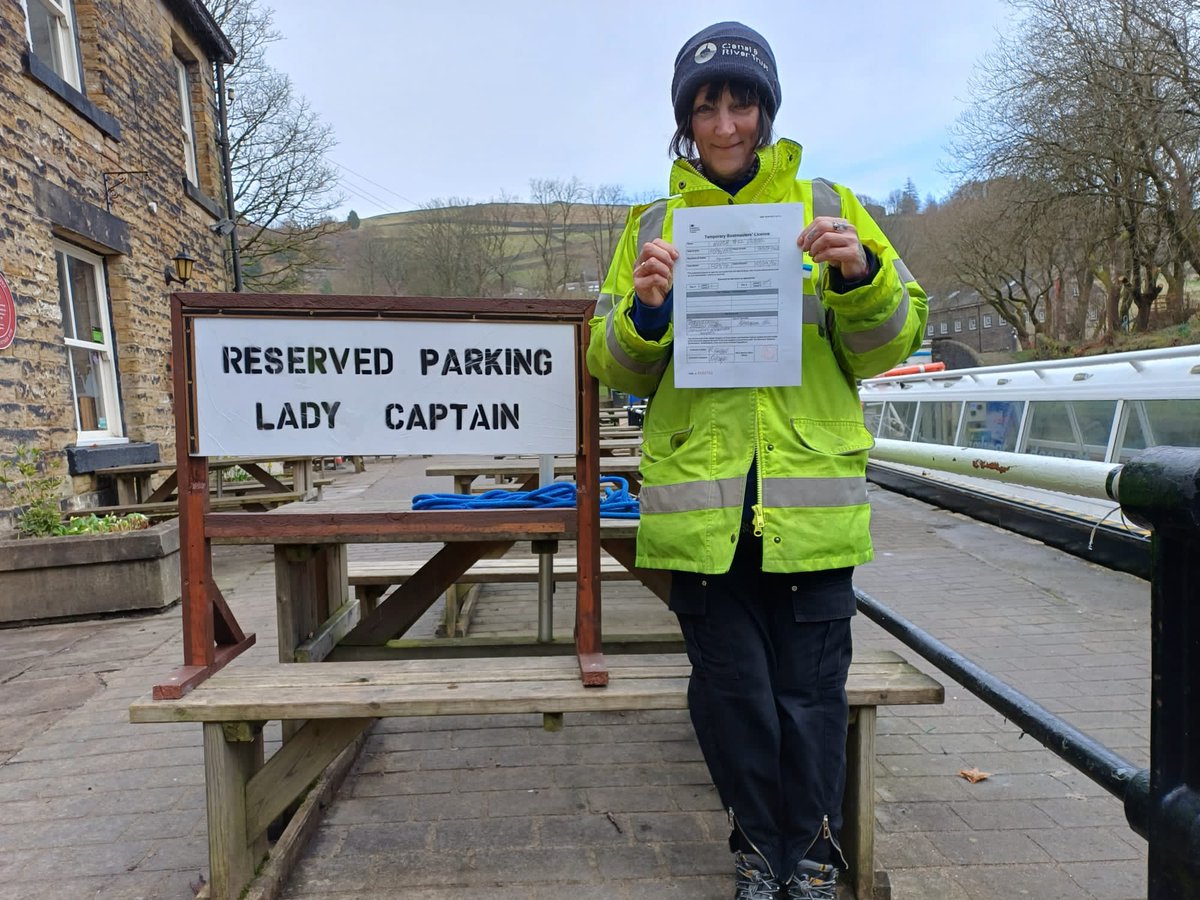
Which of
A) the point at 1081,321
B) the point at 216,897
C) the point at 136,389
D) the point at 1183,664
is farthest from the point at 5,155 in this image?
the point at 1081,321

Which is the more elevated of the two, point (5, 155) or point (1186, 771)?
point (5, 155)

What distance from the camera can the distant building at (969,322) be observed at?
5303 cm

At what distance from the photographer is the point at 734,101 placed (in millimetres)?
1780

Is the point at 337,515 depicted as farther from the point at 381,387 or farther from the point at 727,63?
Result: the point at 727,63

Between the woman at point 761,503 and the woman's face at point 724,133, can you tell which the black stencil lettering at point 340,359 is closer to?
the woman at point 761,503

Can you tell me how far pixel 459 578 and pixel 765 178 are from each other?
211 centimetres

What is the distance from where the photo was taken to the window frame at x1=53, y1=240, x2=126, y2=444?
6.93 metres

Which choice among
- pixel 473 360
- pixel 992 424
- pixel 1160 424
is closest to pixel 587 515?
pixel 473 360

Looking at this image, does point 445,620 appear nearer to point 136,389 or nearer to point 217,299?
point 217,299

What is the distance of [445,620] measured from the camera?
4.51 m

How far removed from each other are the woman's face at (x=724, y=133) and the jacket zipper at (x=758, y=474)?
0.57 metres

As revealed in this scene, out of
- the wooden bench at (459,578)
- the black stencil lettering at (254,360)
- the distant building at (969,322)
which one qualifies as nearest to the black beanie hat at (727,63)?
the black stencil lettering at (254,360)

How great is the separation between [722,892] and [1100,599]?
4.18 metres

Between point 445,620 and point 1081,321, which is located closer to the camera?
point 445,620
